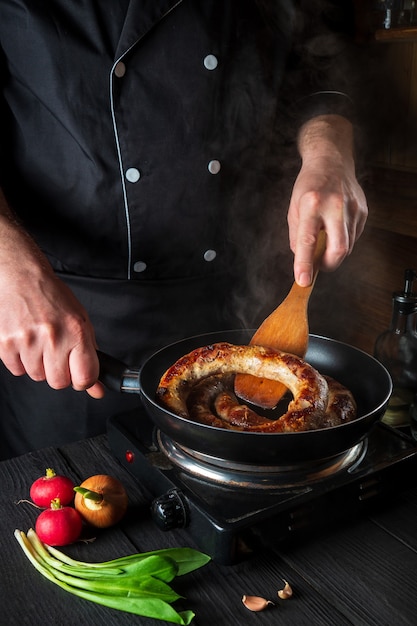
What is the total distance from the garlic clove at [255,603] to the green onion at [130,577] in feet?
0.30

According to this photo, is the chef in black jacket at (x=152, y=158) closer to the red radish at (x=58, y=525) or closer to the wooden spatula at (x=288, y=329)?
the wooden spatula at (x=288, y=329)

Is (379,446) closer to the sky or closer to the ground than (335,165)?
closer to the ground

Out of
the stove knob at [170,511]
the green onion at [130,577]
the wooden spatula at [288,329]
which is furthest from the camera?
the wooden spatula at [288,329]

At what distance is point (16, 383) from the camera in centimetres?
185

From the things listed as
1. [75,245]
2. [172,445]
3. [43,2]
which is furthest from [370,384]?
[43,2]

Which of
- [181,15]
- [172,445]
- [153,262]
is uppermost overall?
[181,15]

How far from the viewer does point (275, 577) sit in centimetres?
103

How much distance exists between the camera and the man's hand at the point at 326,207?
1.29 metres

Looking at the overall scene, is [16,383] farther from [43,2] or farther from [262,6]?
[262,6]

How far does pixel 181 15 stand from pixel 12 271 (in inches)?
29.2

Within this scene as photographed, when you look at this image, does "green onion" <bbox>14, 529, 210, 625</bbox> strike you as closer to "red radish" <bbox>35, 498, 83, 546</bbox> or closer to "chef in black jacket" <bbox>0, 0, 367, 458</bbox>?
"red radish" <bbox>35, 498, 83, 546</bbox>

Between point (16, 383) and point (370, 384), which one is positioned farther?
point (16, 383)

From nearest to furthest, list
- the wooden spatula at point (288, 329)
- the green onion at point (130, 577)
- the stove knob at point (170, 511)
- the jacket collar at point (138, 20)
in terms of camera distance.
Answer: the green onion at point (130, 577), the stove knob at point (170, 511), the wooden spatula at point (288, 329), the jacket collar at point (138, 20)

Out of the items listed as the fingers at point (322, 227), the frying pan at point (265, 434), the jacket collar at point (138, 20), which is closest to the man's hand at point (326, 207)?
the fingers at point (322, 227)
